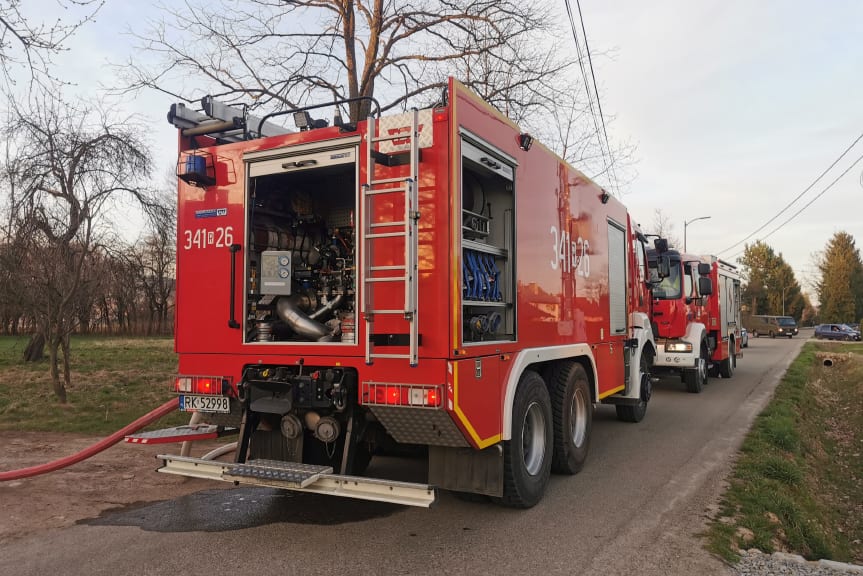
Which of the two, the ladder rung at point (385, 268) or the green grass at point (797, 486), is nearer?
the ladder rung at point (385, 268)

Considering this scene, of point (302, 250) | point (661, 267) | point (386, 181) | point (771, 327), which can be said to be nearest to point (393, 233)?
point (386, 181)

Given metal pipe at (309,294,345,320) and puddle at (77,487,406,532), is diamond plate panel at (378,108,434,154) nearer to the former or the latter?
metal pipe at (309,294,345,320)

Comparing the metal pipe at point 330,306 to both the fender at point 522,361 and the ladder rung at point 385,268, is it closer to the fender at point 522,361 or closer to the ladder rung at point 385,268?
the ladder rung at point 385,268

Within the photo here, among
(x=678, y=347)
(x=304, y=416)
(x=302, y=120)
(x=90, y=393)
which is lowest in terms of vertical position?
(x=90, y=393)

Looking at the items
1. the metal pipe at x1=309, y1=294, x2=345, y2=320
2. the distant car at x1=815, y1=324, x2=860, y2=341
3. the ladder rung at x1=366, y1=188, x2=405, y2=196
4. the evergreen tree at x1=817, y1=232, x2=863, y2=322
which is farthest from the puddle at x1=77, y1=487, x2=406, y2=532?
the evergreen tree at x1=817, y1=232, x2=863, y2=322

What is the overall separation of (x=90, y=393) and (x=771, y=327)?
50849mm

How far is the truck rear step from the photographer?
3.97m

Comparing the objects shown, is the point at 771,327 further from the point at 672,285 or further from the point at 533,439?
the point at 533,439

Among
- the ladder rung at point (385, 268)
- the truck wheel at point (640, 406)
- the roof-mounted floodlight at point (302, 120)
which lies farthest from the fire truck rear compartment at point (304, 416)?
the truck wheel at point (640, 406)

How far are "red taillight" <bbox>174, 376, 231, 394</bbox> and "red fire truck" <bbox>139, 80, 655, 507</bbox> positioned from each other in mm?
16

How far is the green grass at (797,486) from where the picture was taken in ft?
15.9

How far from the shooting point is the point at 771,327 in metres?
49.9

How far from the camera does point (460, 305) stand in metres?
4.26

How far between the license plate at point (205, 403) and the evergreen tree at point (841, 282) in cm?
8577
